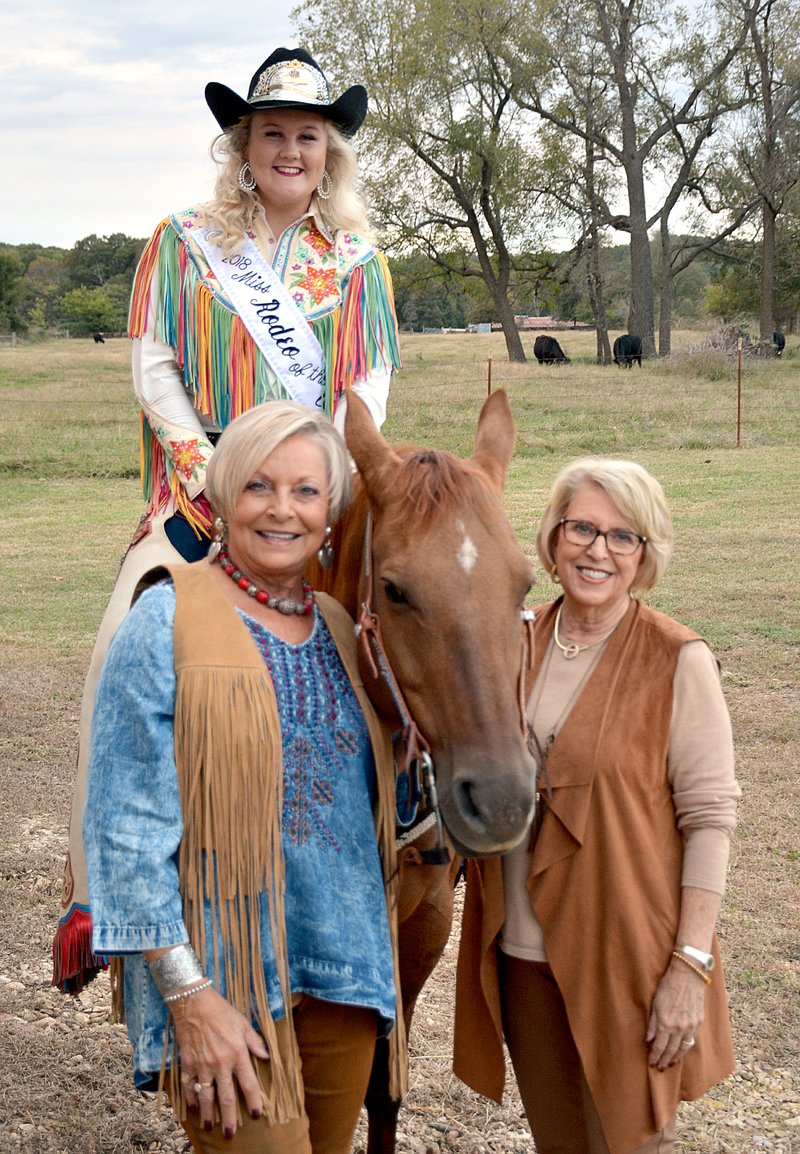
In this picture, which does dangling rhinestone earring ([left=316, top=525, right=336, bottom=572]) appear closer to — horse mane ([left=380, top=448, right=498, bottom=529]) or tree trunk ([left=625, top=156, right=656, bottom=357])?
horse mane ([left=380, top=448, right=498, bottom=529])

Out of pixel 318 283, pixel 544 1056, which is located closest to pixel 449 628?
pixel 544 1056

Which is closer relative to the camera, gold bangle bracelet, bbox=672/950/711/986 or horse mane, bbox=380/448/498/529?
horse mane, bbox=380/448/498/529

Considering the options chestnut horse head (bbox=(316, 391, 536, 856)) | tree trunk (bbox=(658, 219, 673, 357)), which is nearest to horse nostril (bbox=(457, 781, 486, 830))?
chestnut horse head (bbox=(316, 391, 536, 856))

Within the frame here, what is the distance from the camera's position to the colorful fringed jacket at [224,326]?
2.71 meters

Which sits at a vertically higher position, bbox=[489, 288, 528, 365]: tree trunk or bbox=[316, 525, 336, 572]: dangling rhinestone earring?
bbox=[489, 288, 528, 365]: tree trunk

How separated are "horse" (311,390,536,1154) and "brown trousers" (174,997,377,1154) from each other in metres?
0.30

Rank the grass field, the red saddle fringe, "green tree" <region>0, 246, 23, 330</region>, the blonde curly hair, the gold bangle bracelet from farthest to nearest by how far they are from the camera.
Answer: "green tree" <region>0, 246, 23, 330</region> < the grass field < the blonde curly hair < the red saddle fringe < the gold bangle bracelet

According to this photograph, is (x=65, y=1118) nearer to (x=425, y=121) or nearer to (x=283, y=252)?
(x=283, y=252)

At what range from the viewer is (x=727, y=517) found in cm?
1125

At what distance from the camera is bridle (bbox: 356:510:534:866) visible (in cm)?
187

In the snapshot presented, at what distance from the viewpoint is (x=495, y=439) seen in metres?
2.23

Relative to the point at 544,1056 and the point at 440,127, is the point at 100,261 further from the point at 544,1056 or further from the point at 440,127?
the point at 544,1056

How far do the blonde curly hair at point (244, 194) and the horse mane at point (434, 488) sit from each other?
1033 mm

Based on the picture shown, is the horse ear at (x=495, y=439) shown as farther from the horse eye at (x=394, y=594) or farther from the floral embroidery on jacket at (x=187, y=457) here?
the floral embroidery on jacket at (x=187, y=457)
